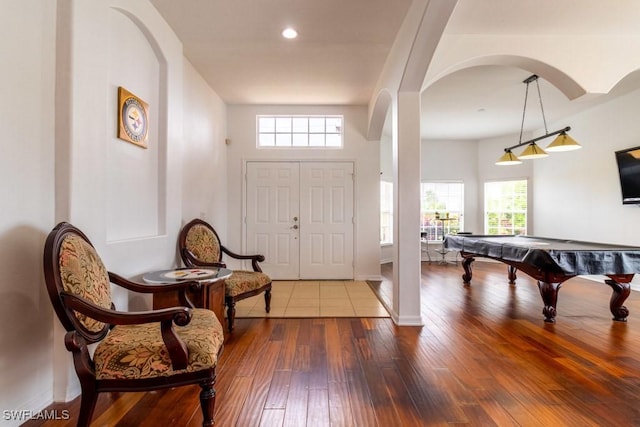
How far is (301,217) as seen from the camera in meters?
5.06

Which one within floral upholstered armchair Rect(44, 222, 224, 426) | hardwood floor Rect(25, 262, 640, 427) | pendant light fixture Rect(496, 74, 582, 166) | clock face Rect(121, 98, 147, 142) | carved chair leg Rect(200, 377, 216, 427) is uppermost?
pendant light fixture Rect(496, 74, 582, 166)

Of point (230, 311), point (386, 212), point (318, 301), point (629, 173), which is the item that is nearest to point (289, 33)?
point (230, 311)

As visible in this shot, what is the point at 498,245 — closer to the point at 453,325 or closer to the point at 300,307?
the point at 453,325

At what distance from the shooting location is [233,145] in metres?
5.02

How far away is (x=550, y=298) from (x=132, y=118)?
13.6ft

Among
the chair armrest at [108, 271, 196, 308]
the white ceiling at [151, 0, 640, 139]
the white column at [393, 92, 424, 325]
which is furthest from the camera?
the white column at [393, 92, 424, 325]

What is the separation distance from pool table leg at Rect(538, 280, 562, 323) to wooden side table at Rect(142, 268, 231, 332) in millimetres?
3092

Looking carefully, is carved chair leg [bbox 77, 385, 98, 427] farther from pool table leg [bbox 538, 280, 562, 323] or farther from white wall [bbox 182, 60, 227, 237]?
pool table leg [bbox 538, 280, 562, 323]

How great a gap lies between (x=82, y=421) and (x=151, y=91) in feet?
7.95

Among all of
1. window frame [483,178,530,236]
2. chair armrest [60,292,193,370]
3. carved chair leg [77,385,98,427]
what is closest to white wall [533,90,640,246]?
window frame [483,178,530,236]

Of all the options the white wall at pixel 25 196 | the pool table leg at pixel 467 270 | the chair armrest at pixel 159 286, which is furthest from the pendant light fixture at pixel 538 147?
the white wall at pixel 25 196

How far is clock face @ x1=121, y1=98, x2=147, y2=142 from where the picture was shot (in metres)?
2.29

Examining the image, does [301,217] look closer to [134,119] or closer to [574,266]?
[134,119]

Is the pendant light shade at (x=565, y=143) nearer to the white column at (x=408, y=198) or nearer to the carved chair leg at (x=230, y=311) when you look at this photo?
the white column at (x=408, y=198)
